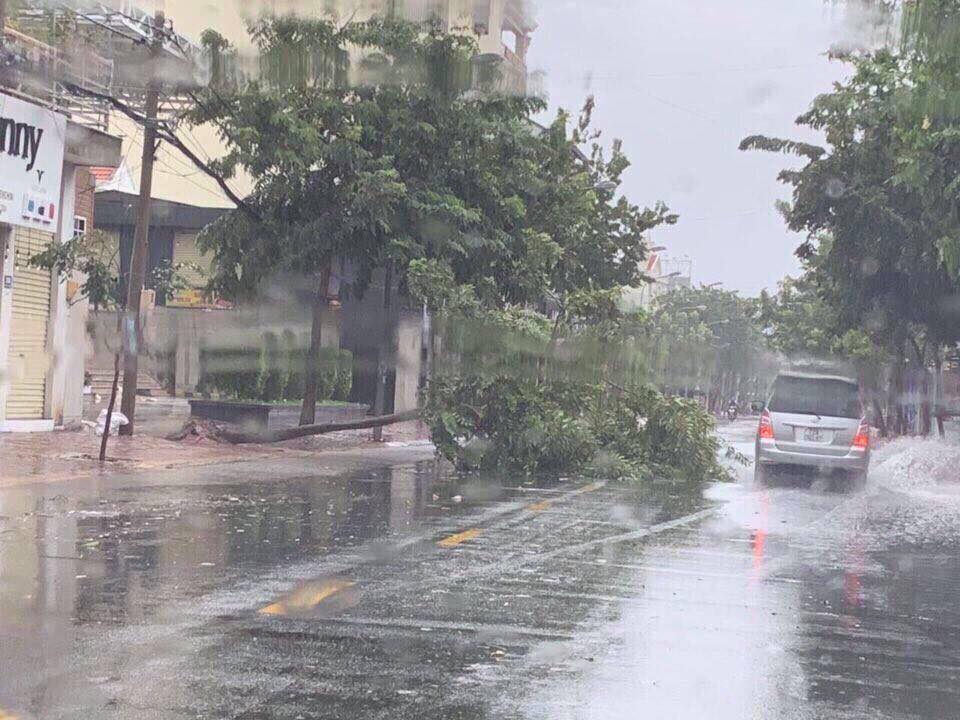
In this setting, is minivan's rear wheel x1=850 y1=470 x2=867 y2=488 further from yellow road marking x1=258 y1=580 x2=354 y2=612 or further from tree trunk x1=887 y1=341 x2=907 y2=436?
tree trunk x1=887 y1=341 x2=907 y2=436

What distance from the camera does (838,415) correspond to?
18.8 meters

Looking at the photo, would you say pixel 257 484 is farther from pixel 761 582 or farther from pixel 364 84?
pixel 364 84

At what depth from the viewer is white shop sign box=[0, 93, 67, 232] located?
18312 mm

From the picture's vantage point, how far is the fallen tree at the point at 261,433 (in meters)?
21.4

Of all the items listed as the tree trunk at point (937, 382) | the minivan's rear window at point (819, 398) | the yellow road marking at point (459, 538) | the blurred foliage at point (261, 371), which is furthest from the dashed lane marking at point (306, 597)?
the tree trunk at point (937, 382)

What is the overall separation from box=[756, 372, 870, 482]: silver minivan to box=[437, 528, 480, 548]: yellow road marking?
28.2 ft

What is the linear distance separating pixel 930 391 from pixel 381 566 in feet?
149

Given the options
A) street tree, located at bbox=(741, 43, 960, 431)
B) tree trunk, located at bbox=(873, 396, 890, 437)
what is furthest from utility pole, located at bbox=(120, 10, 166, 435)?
tree trunk, located at bbox=(873, 396, 890, 437)

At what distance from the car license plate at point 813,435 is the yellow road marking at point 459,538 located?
8.70 metres

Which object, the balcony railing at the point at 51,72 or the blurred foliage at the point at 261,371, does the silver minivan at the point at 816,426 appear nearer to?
the blurred foliage at the point at 261,371

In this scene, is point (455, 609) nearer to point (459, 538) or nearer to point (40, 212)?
point (459, 538)

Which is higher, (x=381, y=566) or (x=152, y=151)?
(x=152, y=151)

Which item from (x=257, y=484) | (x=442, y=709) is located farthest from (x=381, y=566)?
(x=257, y=484)

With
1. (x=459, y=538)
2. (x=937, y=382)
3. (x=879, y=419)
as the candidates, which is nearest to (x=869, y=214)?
(x=459, y=538)
